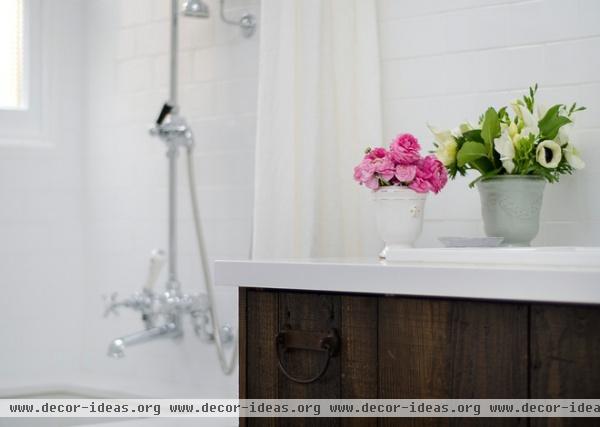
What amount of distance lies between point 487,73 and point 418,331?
917 millimetres

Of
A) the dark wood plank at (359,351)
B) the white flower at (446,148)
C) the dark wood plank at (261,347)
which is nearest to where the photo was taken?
the dark wood plank at (359,351)

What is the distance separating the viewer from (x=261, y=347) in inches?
55.3

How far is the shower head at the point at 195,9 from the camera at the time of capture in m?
2.44

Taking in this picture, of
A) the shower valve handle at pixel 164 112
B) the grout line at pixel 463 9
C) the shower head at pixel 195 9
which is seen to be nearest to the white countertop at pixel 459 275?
the grout line at pixel 463 9

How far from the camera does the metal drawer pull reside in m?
1.31

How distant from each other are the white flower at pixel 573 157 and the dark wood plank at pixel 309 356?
2.23 feet

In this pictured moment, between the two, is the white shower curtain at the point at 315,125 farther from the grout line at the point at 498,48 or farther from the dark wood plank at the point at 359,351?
the dark wood plank at the point at 359,351

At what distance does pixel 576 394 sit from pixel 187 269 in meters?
1.67

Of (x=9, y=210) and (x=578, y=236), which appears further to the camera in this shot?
(x=9, y=210)

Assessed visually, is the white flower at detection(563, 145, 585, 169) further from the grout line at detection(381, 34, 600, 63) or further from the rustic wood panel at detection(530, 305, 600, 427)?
the rustic wood panel at detection(530, 305, 600, 427)

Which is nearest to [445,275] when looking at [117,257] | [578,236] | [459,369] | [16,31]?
[459,369]

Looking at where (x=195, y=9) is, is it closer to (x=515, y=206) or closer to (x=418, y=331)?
(x=515, y=206)

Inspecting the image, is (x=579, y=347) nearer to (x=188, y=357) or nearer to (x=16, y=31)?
(x=188, y=357)

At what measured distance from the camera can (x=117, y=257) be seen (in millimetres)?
2785
